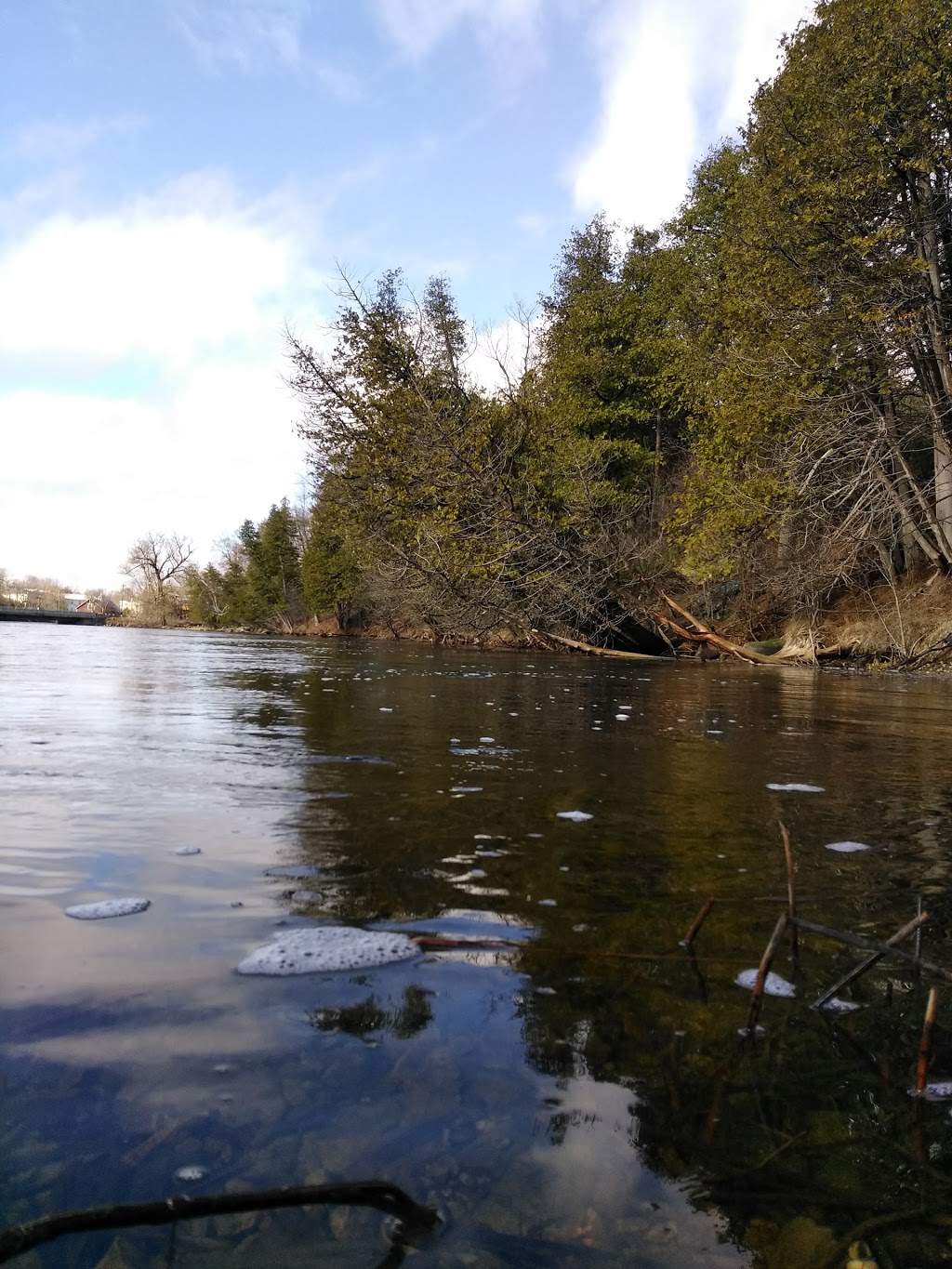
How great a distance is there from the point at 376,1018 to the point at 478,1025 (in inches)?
9.0

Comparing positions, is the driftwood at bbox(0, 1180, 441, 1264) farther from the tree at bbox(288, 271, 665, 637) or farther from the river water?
the tree at bbox(288, 271, 665, 637)

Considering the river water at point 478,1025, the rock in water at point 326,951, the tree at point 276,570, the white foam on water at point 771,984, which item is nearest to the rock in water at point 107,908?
the river water at point 478,1025

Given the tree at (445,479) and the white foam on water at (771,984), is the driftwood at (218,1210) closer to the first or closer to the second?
the white foam on water at (771,984)

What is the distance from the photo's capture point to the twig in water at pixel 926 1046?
4.69 ft

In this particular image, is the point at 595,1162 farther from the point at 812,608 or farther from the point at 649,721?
the point at 812,608

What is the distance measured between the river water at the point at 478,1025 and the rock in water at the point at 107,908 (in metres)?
0.04

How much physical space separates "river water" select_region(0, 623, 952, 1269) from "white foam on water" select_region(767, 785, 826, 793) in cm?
5

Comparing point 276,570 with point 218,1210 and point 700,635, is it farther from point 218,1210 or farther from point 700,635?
point 218,1210

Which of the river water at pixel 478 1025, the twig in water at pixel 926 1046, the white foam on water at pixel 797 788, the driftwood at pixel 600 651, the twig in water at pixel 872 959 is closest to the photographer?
the river water at pixel 478 1025

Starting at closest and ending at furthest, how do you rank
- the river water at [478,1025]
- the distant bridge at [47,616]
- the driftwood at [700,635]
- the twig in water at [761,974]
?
the river water at [478,1025]
the twig in water at [761,974]
the driftwood at [700,635]
the distant bridge at [47,616]

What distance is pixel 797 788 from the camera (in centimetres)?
446

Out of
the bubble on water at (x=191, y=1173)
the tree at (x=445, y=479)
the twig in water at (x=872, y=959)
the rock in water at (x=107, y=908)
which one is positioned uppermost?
the tree at (x=445, y=479)

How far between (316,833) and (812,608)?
55.8 ft

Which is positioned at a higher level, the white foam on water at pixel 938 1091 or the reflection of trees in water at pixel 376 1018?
the reflection of trees in water at pixel 376 1018
